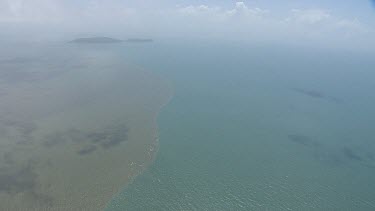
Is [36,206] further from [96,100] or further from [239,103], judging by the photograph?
[239,103]

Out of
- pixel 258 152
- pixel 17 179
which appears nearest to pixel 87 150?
Result: pixel 17 179

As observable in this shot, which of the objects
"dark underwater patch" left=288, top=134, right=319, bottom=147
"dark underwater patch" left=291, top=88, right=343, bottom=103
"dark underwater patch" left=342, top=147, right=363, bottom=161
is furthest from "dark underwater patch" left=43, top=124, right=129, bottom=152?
"dark underwater patch" left=291, top=88, right=343, bottom=103

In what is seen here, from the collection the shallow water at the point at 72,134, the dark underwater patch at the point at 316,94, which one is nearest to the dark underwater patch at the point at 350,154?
the shallow water at the point at 72,134

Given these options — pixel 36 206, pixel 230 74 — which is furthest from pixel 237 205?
pixel 230 74

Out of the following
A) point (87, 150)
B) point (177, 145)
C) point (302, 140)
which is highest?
point (302, 140)

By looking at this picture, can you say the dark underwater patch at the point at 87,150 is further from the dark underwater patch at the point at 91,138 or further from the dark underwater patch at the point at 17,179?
the dark underwater patch at the point at 17,179

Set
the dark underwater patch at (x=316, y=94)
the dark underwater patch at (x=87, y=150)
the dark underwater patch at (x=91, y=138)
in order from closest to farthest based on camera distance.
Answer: the dark underwater patch at (x=87, y=150), the dark underwater patch at (x=91, y=138), the dark underwater patch at (x=316, y=94)

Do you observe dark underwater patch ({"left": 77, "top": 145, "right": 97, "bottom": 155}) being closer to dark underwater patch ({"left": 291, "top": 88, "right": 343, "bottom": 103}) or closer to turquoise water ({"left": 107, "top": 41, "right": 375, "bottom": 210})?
turquoise water ({"left": 107, "top": 41, "right": 375, "bottom": 210})

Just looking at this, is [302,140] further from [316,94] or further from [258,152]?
[316,94]

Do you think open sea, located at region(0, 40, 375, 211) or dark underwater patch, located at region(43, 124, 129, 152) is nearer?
open sea, located at region(0, 40, 375, 211)
